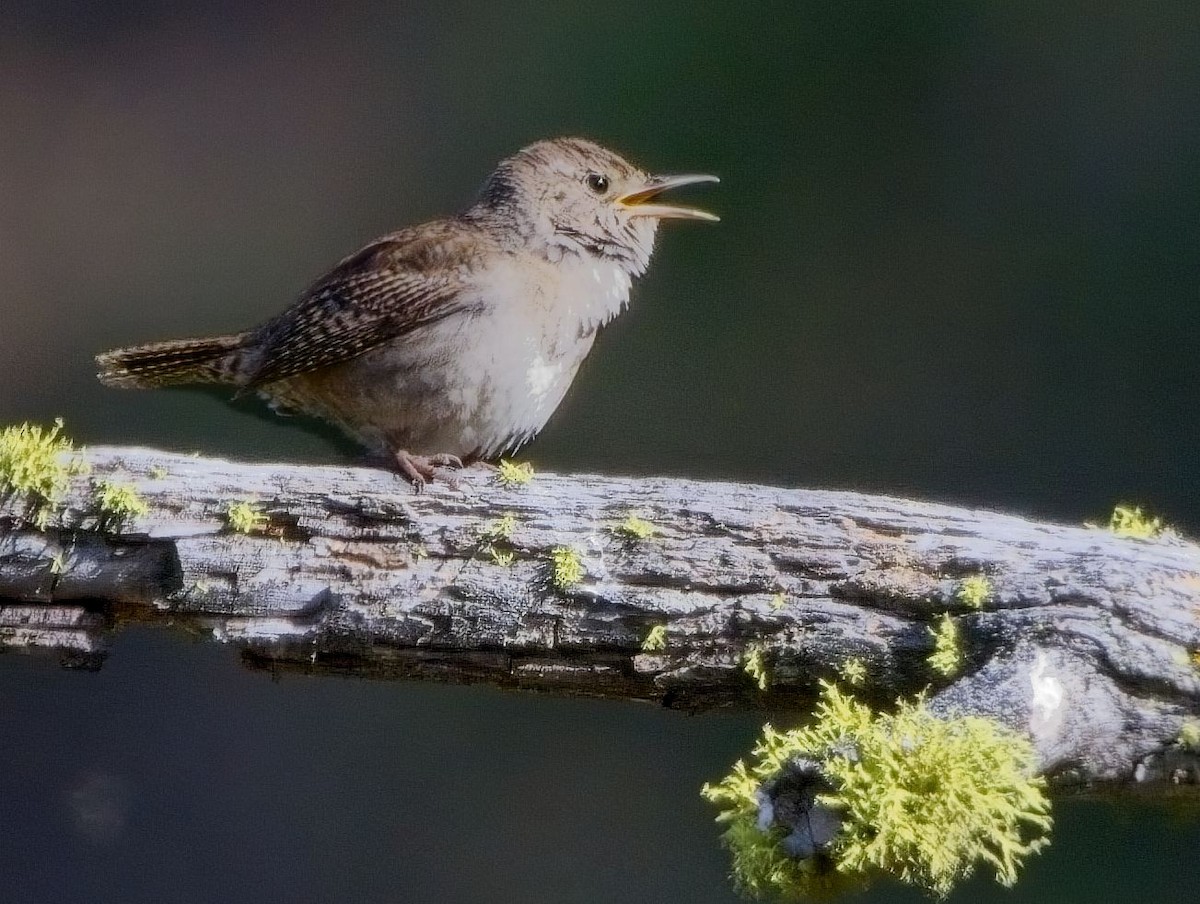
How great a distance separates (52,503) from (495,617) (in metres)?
0.63

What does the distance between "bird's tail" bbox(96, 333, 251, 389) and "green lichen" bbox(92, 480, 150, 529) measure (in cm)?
68

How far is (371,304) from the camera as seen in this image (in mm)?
2297

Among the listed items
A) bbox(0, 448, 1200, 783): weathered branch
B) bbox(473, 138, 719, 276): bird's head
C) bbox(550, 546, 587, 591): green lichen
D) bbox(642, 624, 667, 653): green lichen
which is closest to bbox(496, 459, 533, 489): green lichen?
bbox(0, 448, 1200, 783): weathered branch

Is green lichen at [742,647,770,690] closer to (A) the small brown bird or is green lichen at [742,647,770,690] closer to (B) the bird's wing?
(A) the small brown bird

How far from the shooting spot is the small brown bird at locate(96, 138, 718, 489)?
2.28 meters

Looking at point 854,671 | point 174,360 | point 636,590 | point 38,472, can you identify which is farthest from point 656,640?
point 174,360

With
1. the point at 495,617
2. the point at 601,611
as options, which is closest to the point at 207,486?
the point at 495,617

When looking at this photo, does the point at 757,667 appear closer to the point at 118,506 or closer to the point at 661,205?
the point at 118,506

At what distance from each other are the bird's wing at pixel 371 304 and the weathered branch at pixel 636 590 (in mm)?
473

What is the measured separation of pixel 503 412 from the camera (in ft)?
7.52

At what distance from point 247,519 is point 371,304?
24.8 inches

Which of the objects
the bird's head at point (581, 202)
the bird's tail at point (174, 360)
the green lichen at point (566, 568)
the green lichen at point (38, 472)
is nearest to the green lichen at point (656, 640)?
the green lichen at point (566, 568)

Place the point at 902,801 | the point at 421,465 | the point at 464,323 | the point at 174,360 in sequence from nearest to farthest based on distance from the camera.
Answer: the point at 902,801
the point at 421,465
the point at 464,323
the point at 174,360

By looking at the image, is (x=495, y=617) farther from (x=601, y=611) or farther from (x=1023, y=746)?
(x=1023, y=746)
